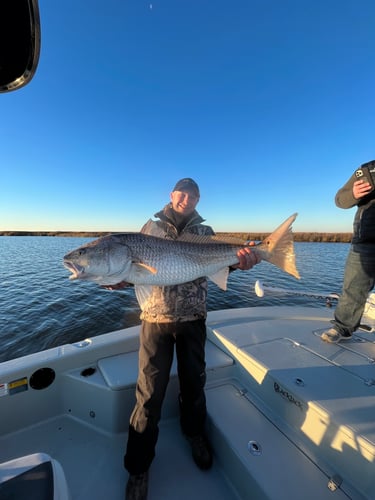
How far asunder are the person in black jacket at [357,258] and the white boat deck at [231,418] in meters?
0.37

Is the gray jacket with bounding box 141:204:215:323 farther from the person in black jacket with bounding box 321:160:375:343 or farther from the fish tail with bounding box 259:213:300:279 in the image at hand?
the person in black jacket with bounding box 321:160:375:343

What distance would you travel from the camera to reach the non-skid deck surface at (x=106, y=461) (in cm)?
A: 246

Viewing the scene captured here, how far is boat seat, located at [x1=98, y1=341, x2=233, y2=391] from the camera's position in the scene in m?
3.07

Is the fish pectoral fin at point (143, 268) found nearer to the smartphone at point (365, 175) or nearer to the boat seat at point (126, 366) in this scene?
the boat seat at point (126, 366)

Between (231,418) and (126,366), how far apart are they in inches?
64.7

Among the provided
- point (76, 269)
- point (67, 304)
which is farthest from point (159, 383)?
point (67, 304)

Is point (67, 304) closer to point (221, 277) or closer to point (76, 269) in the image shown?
point (76, 269)

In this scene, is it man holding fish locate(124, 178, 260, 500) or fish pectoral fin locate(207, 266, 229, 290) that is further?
fish pectoral fin locate(207, 266, 229, 290)

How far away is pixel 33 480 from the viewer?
138 centimetres

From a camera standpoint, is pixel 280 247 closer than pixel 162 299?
No

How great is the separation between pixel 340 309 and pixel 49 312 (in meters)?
11.6

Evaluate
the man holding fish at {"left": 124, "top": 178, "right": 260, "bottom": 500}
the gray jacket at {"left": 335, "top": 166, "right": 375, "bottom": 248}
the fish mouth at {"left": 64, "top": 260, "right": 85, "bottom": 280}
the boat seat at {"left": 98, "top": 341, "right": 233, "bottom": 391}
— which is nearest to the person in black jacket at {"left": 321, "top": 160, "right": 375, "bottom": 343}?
the gray jacket at {"left": 335, "top": 166, "right": 375, "bottom": 248}

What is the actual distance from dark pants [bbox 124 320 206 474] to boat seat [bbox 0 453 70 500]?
41.5 inches

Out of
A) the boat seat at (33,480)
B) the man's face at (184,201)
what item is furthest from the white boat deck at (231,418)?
the man's face at (184,201)
